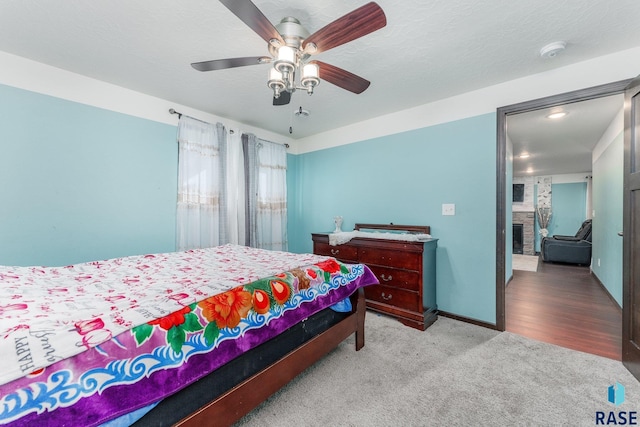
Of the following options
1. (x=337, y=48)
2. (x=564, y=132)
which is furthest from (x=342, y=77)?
(x=564, y=132)

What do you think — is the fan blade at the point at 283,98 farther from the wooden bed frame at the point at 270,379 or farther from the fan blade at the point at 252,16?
the wooden bed frame at the point at 270,379

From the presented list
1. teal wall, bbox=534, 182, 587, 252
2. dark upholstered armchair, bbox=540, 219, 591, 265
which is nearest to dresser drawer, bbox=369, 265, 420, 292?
dark upholstered armchair, bbox=540, 219, 591, 265

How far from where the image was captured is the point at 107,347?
94cm

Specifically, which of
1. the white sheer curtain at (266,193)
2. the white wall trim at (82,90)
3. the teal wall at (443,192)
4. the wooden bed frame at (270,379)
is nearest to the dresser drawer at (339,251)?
the teal wall at (443,192)

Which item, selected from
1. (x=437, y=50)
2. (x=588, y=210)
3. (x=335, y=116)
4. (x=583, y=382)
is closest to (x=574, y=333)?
(x=583, y=382)

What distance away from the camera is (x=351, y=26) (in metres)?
1.37

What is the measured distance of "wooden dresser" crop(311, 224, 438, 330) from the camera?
8.98 feet

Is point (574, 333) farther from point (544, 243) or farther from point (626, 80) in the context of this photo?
point (544, 243)

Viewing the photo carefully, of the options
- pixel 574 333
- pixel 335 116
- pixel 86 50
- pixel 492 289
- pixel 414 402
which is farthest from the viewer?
pixel 335 116

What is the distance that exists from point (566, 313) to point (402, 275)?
6.69ft

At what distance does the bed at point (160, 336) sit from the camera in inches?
33.3

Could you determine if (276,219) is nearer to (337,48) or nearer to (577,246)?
(337,48)

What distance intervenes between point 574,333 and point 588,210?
22.4 ft

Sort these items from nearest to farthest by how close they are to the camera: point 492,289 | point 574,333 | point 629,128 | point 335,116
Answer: point 629,128 < point 574,333 < point 492,289 < point 335,116
